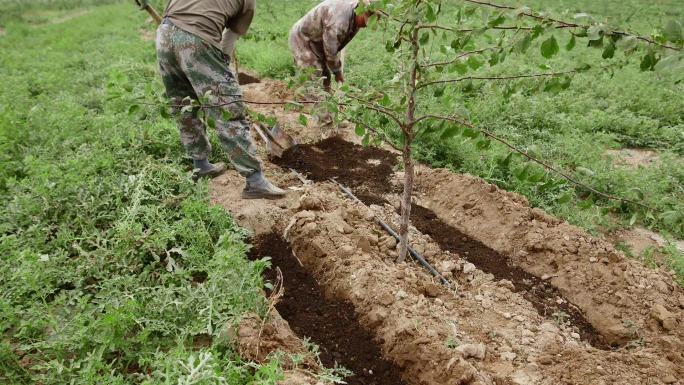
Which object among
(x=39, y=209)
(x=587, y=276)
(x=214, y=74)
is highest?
(x=214, y=74)

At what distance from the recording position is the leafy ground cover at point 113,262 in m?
2.25

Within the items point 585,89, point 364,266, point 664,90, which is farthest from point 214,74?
point 664,90

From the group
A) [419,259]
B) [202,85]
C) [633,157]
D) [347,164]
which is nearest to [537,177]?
[419,259]

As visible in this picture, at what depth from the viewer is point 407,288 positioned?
10.2ft

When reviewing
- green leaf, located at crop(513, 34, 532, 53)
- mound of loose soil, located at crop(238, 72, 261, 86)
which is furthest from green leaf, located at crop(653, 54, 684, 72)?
mound of loose soil, located at crop(238, 72, 261, 86)

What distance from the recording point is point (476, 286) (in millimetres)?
3383

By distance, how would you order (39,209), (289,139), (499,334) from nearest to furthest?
1. (499,334)
2. (39,209)
3. (289,139)

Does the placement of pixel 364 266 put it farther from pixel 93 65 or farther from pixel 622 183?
pixel 93 65

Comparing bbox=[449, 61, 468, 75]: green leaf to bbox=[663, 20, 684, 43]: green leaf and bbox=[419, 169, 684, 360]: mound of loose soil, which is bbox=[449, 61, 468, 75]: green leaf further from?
bbox=[419, 169, 684, 360]: mound of loose soil

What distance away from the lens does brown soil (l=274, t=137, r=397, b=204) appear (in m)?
4.59

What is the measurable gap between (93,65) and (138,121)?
4.70 m

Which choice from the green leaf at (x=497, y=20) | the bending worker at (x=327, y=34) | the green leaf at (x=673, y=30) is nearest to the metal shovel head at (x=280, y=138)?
the bending worker at (x=327, y=34)

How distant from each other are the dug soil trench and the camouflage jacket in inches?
62.7

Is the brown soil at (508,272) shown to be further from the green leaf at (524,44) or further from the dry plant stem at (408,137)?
the green leaf at (524,44)
